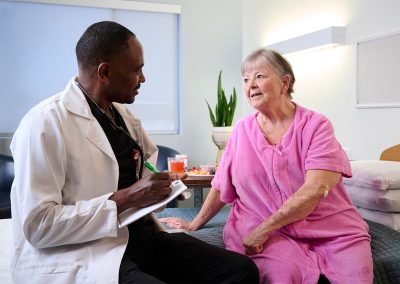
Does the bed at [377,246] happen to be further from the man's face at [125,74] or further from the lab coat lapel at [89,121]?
the man's face at [125,74]

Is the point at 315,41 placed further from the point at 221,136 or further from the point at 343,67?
the point at 221,136

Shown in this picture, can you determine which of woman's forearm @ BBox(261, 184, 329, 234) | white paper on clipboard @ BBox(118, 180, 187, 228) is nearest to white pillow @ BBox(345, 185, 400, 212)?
woman's forearm @ BBox(261, 184, 329, 234)

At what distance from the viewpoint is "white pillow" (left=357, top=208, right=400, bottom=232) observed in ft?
6.21

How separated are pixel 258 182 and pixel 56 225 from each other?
0.80 m

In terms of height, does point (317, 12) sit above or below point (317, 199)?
above

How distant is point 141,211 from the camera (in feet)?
4.12

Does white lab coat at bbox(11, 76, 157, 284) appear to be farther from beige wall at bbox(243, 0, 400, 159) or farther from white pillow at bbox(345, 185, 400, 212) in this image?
beige wall at bbox(243, 0, 400, 159)

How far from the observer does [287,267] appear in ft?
4.78

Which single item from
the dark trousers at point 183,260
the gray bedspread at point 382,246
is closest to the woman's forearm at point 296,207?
the dark trousers at point 183,260

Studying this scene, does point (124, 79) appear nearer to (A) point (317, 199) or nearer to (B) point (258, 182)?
(B) point (258, 182)

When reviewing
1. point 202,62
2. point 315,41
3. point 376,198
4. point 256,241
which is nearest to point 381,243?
point 376,198

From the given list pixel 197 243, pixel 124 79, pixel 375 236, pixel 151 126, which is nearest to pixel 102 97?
pixel 124 79

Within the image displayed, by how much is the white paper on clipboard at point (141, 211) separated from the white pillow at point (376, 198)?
3.36 feet

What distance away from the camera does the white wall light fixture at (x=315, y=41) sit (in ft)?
8.70
